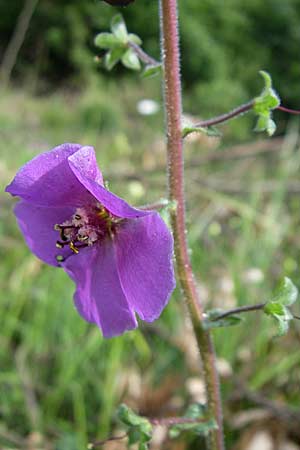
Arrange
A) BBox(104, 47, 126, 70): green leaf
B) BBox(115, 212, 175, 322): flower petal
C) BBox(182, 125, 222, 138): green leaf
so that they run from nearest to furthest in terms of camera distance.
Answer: BBox(115, 212, 175, 322): flower petal → BBox(182, 125, 222, 138): green leaf → BBox(104, 47, 126, 70): green leaf

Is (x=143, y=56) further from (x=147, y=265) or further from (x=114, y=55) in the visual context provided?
(x=147, y=265)

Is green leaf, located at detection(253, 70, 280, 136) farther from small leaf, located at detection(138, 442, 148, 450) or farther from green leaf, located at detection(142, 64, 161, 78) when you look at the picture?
small leaf, located at detection(138, 442, 148, 450)

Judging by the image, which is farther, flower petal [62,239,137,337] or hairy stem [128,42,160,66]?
hairy stem [128,42,160,66]

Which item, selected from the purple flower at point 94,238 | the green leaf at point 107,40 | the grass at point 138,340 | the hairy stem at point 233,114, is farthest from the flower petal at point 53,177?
the grass at point 138,340

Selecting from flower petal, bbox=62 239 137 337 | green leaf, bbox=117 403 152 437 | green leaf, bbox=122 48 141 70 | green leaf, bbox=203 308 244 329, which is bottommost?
green leaf, bbox=117 403 152 437

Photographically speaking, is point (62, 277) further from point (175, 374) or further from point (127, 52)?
point (127, 52)

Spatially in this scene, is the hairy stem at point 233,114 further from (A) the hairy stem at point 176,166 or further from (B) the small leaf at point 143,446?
(B) the small leaf at point 143,446

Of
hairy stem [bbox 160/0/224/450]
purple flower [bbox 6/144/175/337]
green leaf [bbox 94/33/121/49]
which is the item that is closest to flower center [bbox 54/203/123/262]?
purple flower [bbox 6/144/175/337]

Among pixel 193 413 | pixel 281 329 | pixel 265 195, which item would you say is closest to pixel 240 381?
pixel 193 413

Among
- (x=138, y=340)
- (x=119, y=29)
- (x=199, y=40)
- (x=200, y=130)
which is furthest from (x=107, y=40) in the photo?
(x=199, y=40)
